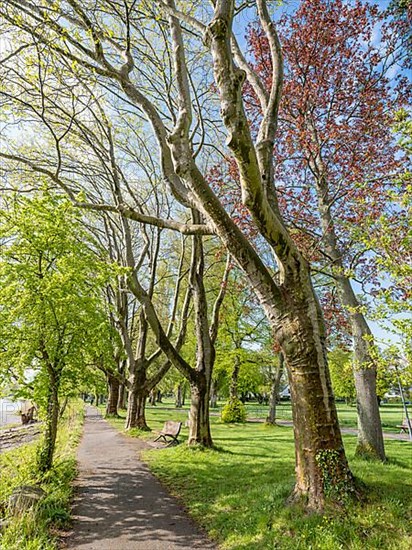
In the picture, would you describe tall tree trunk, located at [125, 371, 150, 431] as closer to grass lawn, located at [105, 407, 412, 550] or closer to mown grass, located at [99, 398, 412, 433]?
mown grass, located at [99, 398, 412, 433]

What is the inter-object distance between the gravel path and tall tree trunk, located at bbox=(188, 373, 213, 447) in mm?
1835

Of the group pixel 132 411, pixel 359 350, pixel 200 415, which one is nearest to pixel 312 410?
pixel 359 350

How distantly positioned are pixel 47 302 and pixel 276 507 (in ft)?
17.5

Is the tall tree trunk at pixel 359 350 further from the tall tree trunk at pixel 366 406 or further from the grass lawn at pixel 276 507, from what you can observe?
the grass lawn at pixel 276 507

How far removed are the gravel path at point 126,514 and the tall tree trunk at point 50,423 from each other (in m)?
0.82

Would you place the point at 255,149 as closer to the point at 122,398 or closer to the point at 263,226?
the point at 263,226

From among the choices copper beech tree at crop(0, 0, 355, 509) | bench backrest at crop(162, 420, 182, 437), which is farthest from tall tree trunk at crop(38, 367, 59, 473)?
bench backrest at crop(162, 420, 182, 437)

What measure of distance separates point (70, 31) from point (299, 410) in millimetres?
7852

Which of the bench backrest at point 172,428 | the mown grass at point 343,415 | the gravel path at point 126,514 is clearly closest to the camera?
the gravel path at point 126,514

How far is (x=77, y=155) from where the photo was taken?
12.6 meters

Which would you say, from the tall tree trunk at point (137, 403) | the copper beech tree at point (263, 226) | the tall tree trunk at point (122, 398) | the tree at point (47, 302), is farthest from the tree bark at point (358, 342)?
the tall tree trunk at point (122, 398)

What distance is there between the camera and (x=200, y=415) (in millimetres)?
10445

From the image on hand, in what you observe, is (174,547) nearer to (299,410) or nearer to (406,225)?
(299,410)

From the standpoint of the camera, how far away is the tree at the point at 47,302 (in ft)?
22.4
